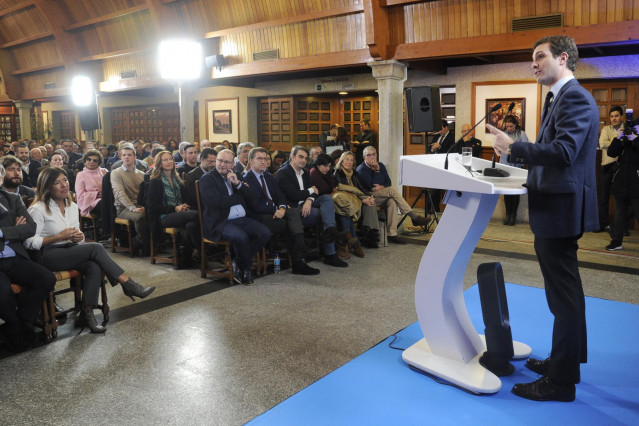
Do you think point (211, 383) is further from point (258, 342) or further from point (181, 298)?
point (181, 298)

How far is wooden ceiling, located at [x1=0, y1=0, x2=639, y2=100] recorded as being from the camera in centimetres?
647

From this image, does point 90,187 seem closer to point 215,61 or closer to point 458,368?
point 215,61

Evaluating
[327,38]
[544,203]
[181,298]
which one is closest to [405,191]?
[327,38]

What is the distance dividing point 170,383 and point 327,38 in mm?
6233

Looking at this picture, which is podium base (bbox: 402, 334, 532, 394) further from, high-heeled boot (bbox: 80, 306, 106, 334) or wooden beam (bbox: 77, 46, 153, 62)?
wooden beam (bbox: 77, 46, 153, 62)

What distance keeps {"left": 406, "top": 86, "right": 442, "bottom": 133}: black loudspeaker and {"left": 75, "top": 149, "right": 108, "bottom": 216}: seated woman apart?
149 inches

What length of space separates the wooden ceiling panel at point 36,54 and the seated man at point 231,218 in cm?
1062

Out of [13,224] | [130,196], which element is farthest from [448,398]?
[130,196]

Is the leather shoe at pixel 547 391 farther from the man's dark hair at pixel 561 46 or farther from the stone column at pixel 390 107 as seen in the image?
the stone column at pixel 390 107

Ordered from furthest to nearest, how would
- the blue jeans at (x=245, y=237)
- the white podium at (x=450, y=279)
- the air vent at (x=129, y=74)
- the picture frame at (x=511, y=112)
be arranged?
the air vent at (x=129, y=74), the picture frame at (x=511, y=112), the blue jeans at (x=245, y=237), the white podium at (x=450, y=279)

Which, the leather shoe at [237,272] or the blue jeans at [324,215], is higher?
the blue jeans at [324,215]

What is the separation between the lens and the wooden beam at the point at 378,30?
7.17m

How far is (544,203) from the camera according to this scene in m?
2.64

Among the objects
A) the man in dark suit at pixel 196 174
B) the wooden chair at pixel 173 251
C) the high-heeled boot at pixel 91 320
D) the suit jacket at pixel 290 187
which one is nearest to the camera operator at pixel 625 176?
the suit jacket at pixel 290 187
